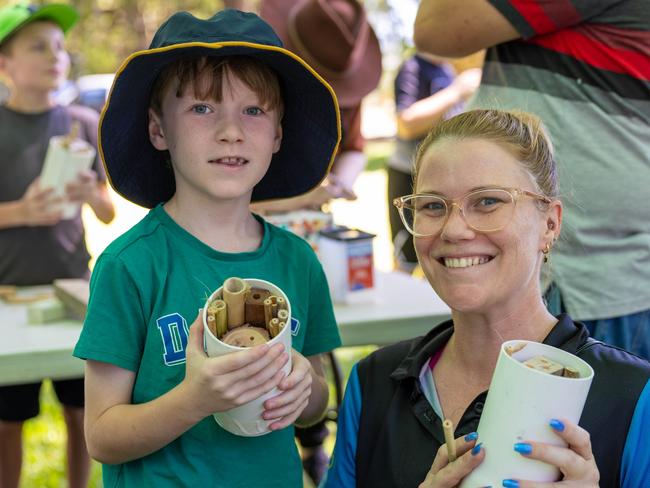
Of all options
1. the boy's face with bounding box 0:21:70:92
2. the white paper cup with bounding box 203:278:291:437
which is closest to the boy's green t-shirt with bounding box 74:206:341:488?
the white paper cup with bounding box 203:278:291:437

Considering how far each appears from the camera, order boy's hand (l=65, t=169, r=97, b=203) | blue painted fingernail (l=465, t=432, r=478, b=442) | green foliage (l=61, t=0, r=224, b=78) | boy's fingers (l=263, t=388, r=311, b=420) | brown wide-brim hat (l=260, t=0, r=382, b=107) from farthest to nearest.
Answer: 1. green foliage (l=61, t=0, r=224, b=78)
2. brown wide-brim hat (l=260, t=0, r=382, b=107)
3. boy's hand (l=65, t=169, r=97, b=203)
4. boy's fingers (l=263, t=388, r=311, b=420)
5. blue painted fingernail (l=465, t=432, r=478, b=442)

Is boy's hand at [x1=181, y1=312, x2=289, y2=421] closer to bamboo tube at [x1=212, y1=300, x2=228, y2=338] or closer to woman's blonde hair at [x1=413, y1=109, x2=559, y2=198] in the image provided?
bamboo tube at [x1=212, y1=300, x2=228, y2=338]

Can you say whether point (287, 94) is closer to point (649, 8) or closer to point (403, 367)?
point (403, 367)

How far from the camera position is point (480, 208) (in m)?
1.64

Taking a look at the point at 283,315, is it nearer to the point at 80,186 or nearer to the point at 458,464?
the point at 458,464

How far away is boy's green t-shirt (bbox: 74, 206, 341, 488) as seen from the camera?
1.69 metres

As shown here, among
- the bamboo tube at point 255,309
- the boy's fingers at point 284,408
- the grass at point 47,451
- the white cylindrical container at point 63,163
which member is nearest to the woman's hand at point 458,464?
the boy's fingers at point 284,408

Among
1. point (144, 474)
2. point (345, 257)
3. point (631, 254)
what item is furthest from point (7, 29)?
point (631, 254)

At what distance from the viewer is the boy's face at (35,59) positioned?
3.84 m

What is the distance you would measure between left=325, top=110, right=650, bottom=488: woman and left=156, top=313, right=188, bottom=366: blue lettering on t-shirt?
418 mm

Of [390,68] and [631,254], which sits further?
[390,68]

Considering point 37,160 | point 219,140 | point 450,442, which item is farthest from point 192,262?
point 37,160

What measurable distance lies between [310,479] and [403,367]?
219 centimetres

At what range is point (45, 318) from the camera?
9.37 feet
